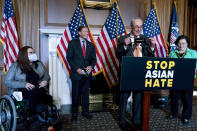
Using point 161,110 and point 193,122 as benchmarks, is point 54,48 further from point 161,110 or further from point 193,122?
point 193,122

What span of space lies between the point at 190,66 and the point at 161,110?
1560 mm

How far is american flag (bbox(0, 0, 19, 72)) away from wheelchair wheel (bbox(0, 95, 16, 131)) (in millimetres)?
978

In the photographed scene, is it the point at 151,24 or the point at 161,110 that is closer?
the point at 161,110

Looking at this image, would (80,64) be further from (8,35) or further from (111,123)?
(8,35)

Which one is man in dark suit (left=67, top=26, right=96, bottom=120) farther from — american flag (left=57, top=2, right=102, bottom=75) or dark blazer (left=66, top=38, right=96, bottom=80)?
american flag (left=57, top=2, right=102, bottom=75)

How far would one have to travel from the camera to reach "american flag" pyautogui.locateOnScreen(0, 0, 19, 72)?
8.64 ft

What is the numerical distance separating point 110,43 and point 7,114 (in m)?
2.00

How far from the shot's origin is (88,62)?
2.69 m

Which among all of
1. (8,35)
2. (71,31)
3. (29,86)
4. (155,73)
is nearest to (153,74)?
(155,73)

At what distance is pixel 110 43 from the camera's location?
9.98 feet


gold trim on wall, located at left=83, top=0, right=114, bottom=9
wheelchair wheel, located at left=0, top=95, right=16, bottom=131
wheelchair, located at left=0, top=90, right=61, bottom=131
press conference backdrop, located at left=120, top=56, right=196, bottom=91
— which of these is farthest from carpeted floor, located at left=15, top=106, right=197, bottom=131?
gold trim on wall, located at left=83, top=0, right=114, bottom=9

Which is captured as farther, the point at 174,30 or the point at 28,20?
the point at 174,30

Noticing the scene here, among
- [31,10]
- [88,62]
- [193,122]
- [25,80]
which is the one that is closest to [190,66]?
[193,122]

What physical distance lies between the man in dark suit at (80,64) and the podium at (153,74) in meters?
1.07
